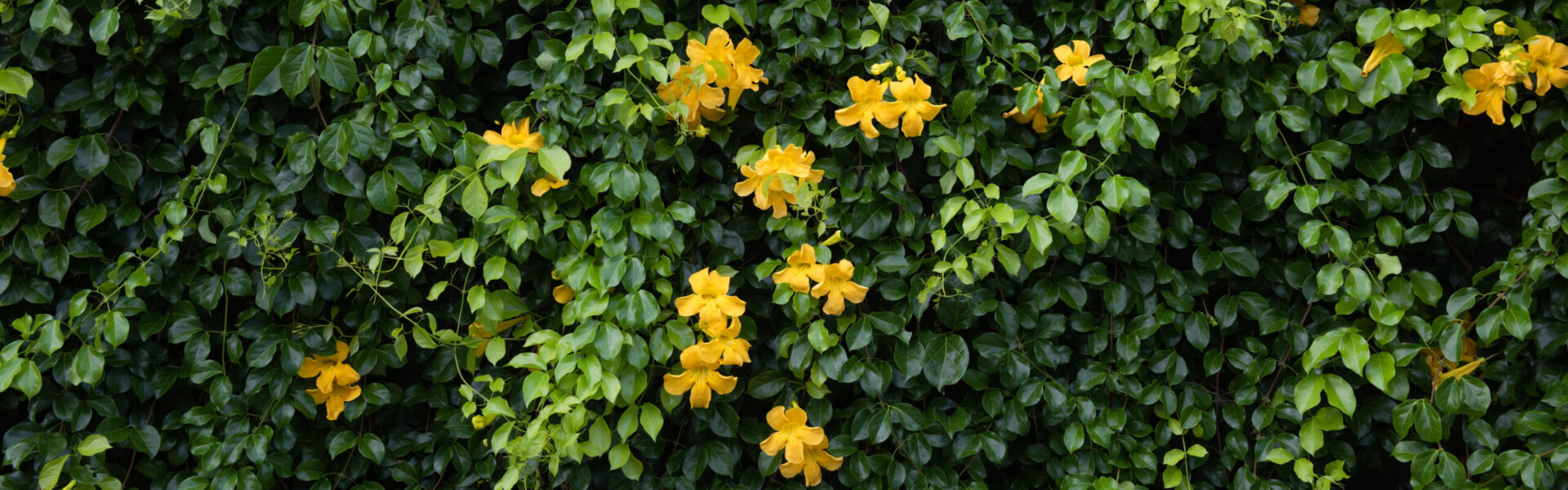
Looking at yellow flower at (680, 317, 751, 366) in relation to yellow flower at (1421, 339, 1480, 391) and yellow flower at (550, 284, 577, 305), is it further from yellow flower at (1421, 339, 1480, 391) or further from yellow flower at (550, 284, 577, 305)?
yellow flower at (1421, 339, 1480, 391)

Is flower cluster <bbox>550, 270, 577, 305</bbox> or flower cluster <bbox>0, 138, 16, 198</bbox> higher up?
flower cluster <bbox>0, 138, 16, 198</bbox>

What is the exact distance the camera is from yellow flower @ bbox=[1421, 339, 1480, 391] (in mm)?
1655

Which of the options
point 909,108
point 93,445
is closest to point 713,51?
point 909,108

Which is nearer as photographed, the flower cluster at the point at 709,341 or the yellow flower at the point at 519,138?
the flower cluster at the point at 709,341

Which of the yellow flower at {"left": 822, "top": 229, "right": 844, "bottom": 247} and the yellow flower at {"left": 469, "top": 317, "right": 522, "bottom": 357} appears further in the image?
the yellow flower at {"left": 469, "top": 317, "right": 522, "bottom": 357}

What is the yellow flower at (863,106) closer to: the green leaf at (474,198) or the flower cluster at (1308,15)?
the green leaf at (474,198)


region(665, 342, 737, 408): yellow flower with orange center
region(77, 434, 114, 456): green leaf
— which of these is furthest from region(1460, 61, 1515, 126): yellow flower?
region(77, 434, 114, 456): green leaf

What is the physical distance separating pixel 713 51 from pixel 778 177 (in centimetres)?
24

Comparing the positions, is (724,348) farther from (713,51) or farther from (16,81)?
(16,81)

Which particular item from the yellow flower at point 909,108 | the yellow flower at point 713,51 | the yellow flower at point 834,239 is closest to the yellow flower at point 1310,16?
the yellow flower at point 909,108

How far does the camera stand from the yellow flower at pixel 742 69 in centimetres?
164

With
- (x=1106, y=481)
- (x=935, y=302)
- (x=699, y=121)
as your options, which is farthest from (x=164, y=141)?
(x=1106, y=481)

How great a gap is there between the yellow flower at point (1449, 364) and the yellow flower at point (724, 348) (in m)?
1.20

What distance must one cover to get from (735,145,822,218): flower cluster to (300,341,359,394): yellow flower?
30.2 inches
